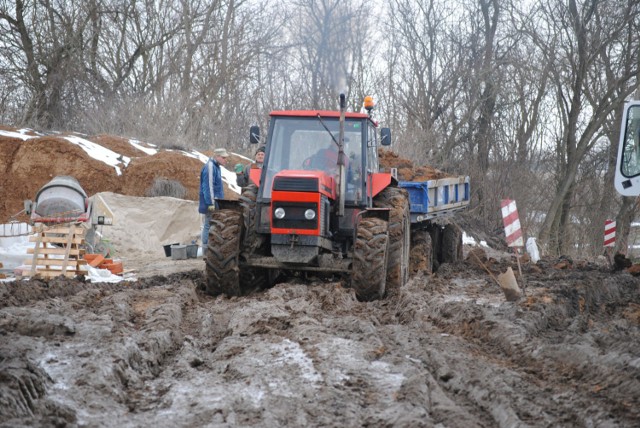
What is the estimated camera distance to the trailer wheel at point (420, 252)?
12.5 m

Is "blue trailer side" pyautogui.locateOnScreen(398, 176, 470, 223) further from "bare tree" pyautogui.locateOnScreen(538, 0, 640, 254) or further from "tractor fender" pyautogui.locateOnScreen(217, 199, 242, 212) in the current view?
"bare tree" pyautogui.locateOnScreen(538, 0, 640, 254)

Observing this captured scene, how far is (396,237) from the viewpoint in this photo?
985cm

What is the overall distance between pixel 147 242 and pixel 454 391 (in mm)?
12759

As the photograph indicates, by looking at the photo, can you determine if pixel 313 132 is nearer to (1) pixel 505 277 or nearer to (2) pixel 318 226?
(2) pixel 318 226

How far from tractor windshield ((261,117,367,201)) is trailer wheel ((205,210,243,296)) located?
92 centimetres

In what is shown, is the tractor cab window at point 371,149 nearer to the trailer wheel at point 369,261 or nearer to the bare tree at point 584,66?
the trailer wheel at point 369,261

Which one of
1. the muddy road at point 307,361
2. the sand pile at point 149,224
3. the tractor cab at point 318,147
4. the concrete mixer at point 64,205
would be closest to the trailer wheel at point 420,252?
the tractor cab at point 318,147

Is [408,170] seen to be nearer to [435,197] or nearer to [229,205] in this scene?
[435,197]

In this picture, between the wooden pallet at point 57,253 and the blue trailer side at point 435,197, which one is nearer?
the wooden pallet at point 57,253

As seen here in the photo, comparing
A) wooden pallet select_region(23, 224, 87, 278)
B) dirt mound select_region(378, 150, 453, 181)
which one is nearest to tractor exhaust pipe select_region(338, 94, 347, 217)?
wooden pallet select_region(23, 224, 87, 278)

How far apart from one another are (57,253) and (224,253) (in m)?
3.15

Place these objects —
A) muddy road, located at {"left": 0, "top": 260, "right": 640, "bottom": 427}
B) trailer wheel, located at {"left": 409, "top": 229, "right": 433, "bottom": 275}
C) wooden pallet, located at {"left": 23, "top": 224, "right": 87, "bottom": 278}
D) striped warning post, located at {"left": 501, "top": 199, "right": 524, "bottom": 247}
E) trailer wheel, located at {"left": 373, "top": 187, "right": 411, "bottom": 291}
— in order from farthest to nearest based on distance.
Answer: trailer wheel, located at {"left": 409, "top": 229, "right": 433, "bottom": 275} < striped warning post, located at {"left": 501, "top": 199, "right": 524, "bottom": 247} < wooden pallet, located at {"left": 23, "top": 224, "right": 87, "bottom": 278} < trailer wheel, located at {"left": 373, "top": 187, "right": 411, "bottom": 291} < muddy road, located at {"left": 0, "top": 260, "right": 640, "bottom": 427}

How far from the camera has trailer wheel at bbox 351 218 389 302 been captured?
→ 903 cm

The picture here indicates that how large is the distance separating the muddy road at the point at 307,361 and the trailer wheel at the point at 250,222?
847 mm
